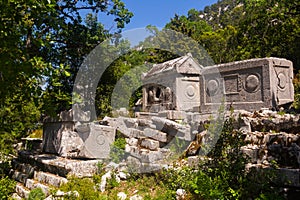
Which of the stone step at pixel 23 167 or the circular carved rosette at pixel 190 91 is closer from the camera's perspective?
the stone step at pixel 23 167

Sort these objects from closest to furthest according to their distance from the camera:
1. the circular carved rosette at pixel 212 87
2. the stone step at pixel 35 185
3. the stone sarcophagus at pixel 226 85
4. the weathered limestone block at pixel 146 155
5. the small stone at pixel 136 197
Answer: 1. the small stone at pixel 136 197
2. the stone step at pixel 35 185
3. the weathered limestone block at pixel 146 155
4. the stone sarcophagus at pixel 226 85
5. the circular carved rosette at pixel 212 87

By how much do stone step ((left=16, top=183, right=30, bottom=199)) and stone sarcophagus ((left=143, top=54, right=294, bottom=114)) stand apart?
630 cm

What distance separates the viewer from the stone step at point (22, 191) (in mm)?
7778

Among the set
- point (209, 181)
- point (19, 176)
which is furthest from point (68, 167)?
point (209, 181)

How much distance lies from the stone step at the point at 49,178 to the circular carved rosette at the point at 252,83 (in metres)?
8.63

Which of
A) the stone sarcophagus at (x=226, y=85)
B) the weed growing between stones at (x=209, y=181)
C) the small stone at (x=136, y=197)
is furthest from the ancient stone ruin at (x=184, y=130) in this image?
the small stone at (x=136, y=197)

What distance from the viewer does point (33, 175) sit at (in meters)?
8.95

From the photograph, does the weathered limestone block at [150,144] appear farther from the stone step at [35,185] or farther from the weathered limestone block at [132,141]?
the stone step at [35,185]

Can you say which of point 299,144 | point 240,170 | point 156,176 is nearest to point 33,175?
point 156,176

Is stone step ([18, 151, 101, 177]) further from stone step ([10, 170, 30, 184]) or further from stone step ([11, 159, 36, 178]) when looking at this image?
stone step ([10, 170, 30, 184])

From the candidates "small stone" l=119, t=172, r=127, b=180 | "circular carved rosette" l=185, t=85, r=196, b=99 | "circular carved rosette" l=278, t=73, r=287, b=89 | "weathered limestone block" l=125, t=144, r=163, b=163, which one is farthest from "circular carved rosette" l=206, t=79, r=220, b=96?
"small stone" l=119, t=172, r=127, b=180

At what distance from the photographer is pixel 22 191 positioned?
26.4 ft

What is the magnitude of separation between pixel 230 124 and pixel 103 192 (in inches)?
138

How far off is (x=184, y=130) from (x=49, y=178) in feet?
14.2
